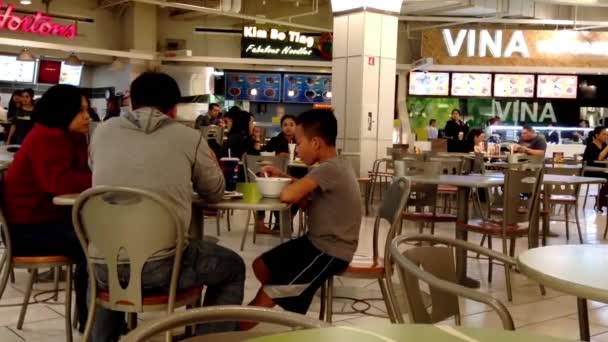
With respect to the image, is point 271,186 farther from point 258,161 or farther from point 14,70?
point 14,70

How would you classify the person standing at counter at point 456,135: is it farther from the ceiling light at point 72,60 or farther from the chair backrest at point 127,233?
the chair backrest at point 127,233

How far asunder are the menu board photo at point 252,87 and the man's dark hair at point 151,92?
12.5 metres

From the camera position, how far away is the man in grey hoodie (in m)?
2.45

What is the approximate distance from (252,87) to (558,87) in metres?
6.82

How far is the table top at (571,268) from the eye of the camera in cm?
143

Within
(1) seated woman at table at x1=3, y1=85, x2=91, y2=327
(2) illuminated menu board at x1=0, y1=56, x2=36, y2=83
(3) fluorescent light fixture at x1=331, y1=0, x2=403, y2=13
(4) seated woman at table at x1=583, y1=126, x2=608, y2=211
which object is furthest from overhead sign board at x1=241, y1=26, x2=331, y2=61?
(1) seated woman at table at x1=3, y1=85, x2=91, y2=327

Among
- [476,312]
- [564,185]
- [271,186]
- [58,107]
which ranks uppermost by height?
[58,107]

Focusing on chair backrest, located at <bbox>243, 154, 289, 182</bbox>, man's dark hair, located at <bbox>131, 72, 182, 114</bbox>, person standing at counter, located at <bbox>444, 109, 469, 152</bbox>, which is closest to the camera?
man's dark hair, located at <bbox>131, 72, 182, 114</bbox>

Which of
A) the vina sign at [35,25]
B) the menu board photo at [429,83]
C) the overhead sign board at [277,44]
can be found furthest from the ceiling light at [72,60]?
the menu board photo at [429,83]

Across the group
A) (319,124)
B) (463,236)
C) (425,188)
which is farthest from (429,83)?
(319,124)

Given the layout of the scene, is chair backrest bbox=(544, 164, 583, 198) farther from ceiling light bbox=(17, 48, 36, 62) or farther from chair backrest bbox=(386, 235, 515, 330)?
ceiling light bbox=(17, 48, 36, 62)

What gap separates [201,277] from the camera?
2.53m

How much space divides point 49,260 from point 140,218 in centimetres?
84

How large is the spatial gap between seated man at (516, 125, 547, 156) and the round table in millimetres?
7915
